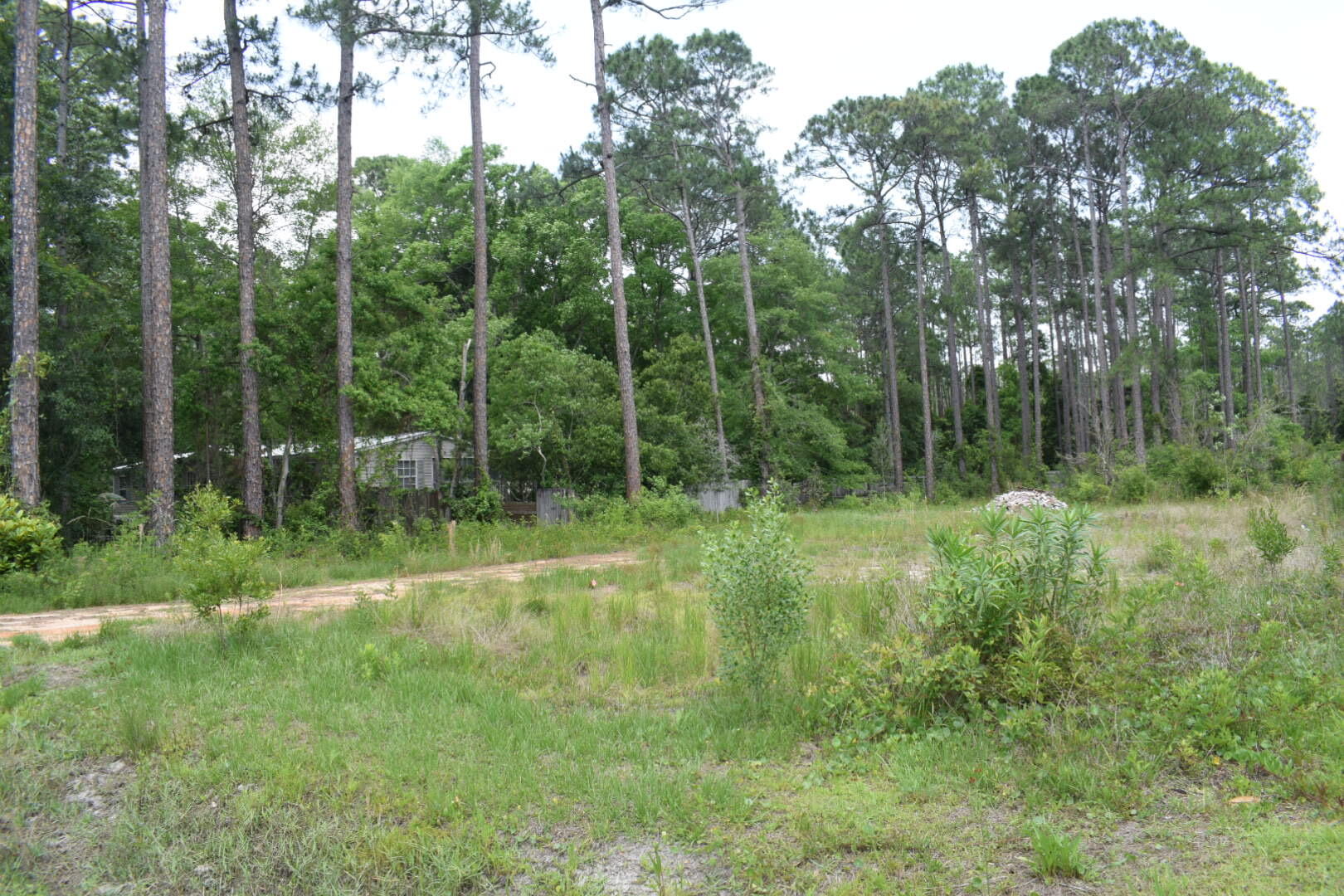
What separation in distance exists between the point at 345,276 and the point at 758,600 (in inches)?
510

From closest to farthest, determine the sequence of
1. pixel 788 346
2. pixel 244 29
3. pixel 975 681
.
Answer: pixel 975 681, pixel 244 29, pixel 788 346

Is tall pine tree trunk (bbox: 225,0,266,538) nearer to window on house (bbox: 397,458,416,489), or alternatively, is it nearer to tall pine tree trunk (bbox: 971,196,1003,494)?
window on house (bbox: 397,458,416,489)

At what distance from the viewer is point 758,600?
17.1ft

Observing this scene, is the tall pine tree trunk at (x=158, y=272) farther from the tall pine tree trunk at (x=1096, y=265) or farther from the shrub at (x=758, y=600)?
the tall pine tree trunk at (x=1096, y=265)

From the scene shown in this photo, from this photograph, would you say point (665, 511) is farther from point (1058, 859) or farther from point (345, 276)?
point (1058, 859)

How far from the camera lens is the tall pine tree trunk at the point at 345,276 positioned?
15.5 meters

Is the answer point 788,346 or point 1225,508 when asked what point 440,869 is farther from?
point 788,346

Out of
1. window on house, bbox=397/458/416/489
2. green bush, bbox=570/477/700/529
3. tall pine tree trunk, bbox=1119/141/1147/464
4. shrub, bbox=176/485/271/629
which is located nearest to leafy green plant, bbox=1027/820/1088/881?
shrub, bbox=176/485/271/629

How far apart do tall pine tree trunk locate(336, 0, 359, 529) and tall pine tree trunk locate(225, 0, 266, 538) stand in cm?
172

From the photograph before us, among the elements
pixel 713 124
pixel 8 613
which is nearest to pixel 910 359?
pixel 713 124

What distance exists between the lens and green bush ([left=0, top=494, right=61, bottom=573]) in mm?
9391

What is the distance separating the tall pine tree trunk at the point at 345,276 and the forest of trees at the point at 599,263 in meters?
0.06

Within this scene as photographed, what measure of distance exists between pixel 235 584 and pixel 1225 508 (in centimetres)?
1410

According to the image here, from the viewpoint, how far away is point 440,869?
140 inches
